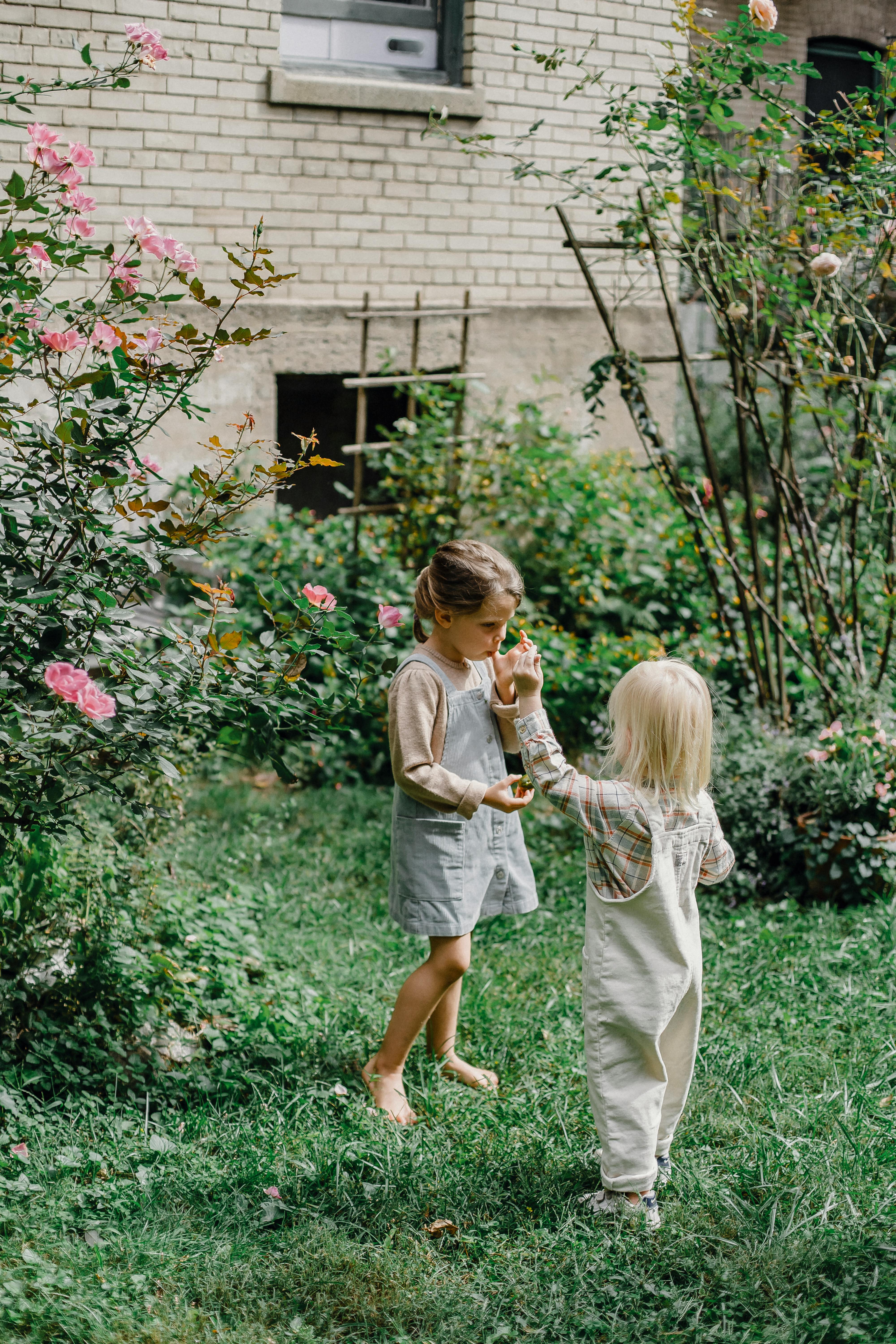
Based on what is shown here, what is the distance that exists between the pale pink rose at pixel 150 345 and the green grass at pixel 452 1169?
1.62 m

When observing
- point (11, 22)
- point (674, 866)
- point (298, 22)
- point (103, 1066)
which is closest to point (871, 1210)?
point (674, 866)

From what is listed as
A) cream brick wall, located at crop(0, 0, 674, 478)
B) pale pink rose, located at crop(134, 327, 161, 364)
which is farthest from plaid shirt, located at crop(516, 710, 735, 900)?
cream brick wall, located at crop(0, 0, 674, 478)

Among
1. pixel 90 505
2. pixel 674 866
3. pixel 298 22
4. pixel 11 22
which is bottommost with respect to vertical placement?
pixel 674 866

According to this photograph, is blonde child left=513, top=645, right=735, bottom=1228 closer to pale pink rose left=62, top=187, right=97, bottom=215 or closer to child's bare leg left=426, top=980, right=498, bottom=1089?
child's bare leg left=426, top=980, right=498, bottom=1089

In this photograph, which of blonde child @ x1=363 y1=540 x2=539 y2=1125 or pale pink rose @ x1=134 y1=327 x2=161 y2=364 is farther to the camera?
blonde child @ x1=363 y1=540 x2=539 y2=1125

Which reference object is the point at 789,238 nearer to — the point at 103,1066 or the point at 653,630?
the point at 653,630

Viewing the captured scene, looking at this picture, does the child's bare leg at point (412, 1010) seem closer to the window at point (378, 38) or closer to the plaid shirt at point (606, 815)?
the plaid shirt at point (606, 815)

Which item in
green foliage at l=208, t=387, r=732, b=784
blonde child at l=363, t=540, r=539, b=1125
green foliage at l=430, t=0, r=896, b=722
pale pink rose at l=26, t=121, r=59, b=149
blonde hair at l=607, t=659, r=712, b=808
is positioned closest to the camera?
blonde hair at l=607, t=659, r=712, b=808

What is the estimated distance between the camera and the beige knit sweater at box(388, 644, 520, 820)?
9.39 ft

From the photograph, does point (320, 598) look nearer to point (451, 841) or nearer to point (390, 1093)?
point (451, 841)

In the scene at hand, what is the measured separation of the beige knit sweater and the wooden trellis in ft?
8.88

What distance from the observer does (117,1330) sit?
2.23m

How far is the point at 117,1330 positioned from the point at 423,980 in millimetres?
1090

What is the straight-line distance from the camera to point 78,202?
2857 millimetres
